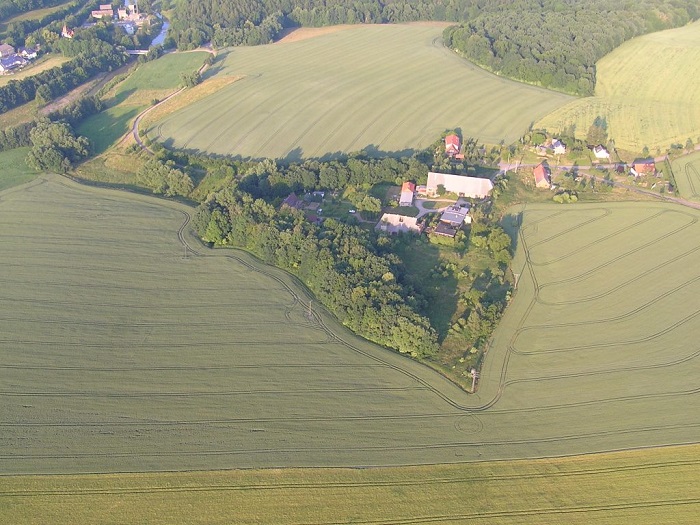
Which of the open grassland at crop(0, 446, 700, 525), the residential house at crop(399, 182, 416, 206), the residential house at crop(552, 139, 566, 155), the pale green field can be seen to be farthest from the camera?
the residential house at crop(552, 139, 566, 155)

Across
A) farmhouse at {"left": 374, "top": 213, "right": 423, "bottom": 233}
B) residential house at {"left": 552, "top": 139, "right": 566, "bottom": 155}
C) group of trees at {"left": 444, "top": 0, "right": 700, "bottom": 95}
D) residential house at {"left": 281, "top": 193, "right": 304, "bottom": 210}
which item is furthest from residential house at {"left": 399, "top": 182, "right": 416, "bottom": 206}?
group of trees at {"left": 444, "top": 0, "right": 700, "bottom": 95}

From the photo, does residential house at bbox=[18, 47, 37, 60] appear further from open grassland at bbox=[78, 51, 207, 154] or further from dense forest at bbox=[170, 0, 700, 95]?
dense forest at bbox=[170, 0, 700, 95]

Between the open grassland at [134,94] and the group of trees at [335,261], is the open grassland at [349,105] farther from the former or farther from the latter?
the group of trees at [335,261]

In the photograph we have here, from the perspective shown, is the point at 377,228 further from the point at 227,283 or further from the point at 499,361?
the point at 499,361

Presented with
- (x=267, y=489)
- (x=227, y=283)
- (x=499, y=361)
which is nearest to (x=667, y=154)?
(x=499, y=361)

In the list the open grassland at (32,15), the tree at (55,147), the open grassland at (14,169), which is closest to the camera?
the open grassland at (14,169)

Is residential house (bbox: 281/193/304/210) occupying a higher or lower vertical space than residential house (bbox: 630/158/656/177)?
lower

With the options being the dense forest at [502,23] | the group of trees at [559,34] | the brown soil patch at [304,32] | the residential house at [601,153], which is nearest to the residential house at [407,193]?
the residential house at [601,153]
